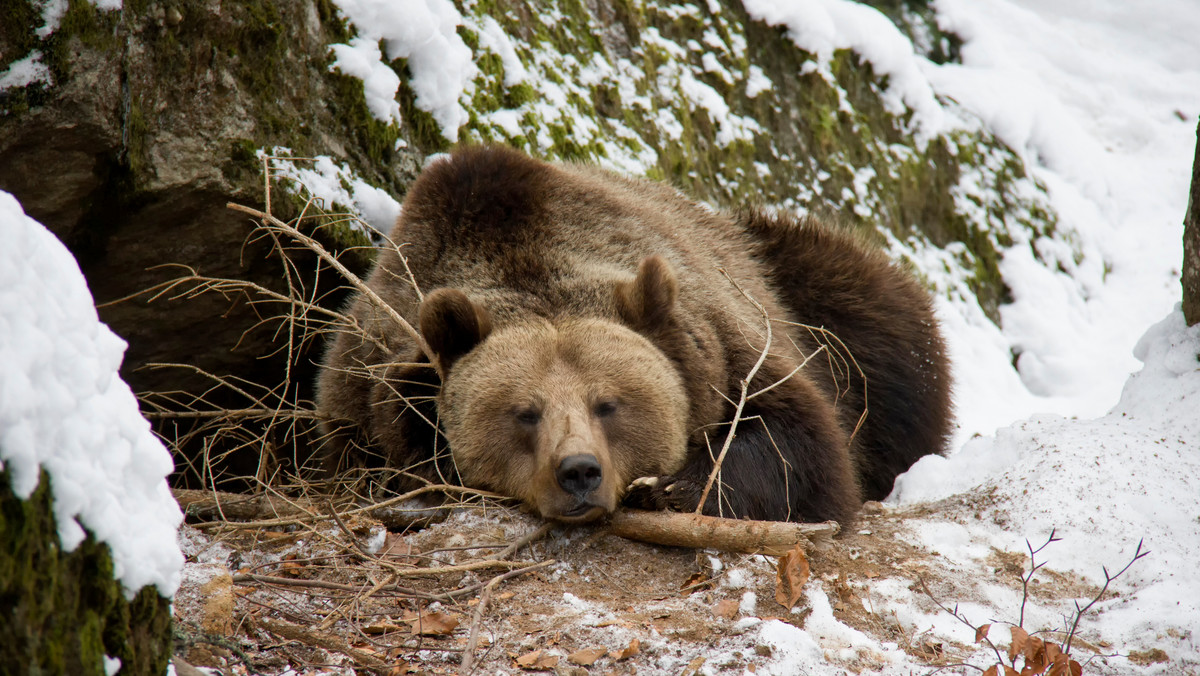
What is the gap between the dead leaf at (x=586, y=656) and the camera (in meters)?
→ 2.96

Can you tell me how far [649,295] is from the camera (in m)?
4.52

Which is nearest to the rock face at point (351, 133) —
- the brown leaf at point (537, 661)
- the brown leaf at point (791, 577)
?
the brown leaf at point (537, 661)

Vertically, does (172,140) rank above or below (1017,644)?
above

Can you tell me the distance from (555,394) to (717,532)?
36.5 inches

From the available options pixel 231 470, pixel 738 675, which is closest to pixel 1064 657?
pixel 738 675

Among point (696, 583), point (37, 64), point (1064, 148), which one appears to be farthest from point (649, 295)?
point (1064, 148)

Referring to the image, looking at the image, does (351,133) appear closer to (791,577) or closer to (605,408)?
(605,408)

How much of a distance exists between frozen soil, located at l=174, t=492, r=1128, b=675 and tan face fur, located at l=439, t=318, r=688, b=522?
0.24 meters

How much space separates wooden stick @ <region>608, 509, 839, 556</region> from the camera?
377cm

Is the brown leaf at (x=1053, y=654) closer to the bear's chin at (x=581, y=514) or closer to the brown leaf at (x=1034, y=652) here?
the brown leaf at (x=1034, y=652)

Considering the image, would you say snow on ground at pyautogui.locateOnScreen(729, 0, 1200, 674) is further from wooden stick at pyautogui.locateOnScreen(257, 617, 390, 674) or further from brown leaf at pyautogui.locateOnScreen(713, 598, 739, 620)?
wooden stick at pyautogui.locateOnScreen(257, 617, 390, 674)

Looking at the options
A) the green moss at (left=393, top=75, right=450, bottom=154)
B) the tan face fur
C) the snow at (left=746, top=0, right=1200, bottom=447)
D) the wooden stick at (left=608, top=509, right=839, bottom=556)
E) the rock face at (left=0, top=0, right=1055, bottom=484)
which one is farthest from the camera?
the snow at (left=746, top=0, right=1200, bottom=447)

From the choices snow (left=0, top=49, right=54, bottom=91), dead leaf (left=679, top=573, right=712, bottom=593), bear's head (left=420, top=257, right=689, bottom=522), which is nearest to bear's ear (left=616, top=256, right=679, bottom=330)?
bear's head (left=420, top=257, right=689, bottom=522)

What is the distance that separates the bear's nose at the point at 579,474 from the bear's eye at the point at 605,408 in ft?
1.45
